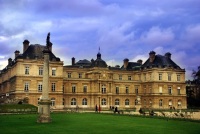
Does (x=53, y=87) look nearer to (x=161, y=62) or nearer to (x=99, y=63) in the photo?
(x=99, y=63)

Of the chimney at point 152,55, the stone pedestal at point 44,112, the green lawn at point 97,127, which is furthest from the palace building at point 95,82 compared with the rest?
the green lawn at point 97,127

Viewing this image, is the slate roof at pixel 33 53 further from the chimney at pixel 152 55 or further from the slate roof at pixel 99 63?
the chimney at pixel 152 55

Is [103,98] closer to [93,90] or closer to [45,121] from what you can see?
[93,90]

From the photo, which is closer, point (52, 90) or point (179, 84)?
point (52, 90)

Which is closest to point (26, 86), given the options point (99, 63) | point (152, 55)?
point (99, 63)

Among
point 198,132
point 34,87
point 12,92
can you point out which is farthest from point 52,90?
point 198,132

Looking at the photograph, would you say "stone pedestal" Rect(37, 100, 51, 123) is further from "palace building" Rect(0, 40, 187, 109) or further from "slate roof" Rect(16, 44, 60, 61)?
"slate roof" Rect(16, 44, 60, 61)

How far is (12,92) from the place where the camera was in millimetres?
63500

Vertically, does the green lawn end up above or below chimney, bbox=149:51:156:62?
below

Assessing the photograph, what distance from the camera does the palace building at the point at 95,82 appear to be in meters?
62.1

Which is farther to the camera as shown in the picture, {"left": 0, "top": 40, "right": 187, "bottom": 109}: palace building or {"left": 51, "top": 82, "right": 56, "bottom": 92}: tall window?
{"left": 51, "top": 82, "right": 56, "bottom": 92}: tall window

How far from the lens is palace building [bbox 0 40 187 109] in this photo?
204ft

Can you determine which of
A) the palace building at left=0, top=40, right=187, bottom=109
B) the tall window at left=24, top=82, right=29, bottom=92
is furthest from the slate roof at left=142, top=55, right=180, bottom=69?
the tall window at left=24, top=82, right=29, bottom=92

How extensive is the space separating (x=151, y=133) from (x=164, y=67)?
5711 centimetres
